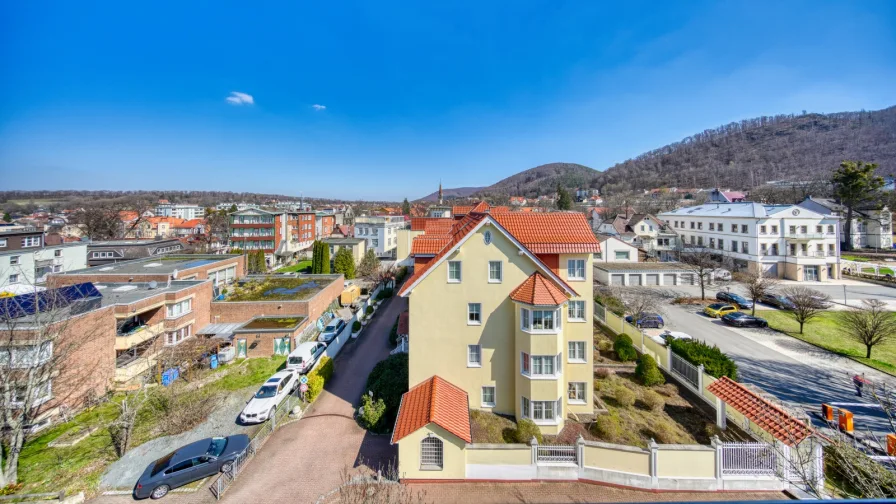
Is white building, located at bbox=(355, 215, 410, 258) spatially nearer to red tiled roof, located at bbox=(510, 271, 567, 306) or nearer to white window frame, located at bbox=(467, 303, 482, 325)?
white window frame, located at bbox=(467, 303, 482, 325)

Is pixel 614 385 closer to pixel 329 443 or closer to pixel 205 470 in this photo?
pixel 329 443

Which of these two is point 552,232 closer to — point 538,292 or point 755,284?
point 538,292

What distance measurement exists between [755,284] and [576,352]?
2807 cm

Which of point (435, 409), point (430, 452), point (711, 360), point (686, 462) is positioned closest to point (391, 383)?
point (435, 409)

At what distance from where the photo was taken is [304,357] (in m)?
21.5

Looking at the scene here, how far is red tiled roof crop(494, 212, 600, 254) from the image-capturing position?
15523 mm

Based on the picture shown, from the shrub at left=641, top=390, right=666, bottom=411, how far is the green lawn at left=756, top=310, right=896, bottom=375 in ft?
52.9

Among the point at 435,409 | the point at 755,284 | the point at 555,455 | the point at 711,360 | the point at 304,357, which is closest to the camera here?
the point at 555,455

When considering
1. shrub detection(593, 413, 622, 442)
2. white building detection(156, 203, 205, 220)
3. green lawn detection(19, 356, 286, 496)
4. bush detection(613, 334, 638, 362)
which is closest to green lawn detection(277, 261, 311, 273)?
green lawn detection(19, 356, 286, 496)

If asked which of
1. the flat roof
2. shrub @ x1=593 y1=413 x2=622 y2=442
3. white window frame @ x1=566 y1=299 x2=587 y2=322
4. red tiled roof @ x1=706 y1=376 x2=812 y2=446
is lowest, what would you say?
shrub @ x1=593 y1=413 x2=622 y2=442

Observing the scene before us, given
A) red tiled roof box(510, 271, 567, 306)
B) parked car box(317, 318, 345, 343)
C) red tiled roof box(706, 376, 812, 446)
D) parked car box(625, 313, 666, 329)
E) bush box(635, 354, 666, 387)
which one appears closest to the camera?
red tiled roof box(706, 376, 812, 446)

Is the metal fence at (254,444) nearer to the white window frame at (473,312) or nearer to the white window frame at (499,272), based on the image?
the white window frame at (473,312)

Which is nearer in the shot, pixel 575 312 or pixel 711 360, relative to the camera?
pixel 575 312

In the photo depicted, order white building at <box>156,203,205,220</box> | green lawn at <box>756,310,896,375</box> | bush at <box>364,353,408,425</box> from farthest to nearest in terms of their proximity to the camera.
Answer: white building at <box>156,203,205,220</box> < green lawn at <box>756,310,896,375</box> < bush at <box>364,353,408,425</box>
